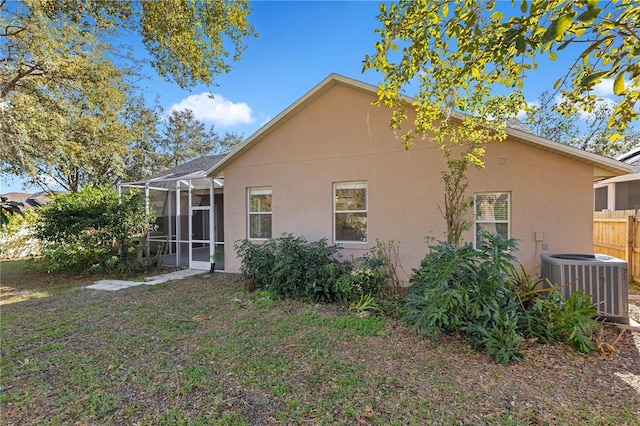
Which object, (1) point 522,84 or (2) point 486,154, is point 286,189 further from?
(1) point 522,84

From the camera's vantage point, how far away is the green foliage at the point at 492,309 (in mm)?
3959

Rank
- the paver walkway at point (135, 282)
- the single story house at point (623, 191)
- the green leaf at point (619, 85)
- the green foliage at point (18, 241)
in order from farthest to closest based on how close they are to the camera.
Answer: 1. the green foliage at point (18, 241)
2. the single story house at point (623, 191)
3. the paver walkway at point (135, 282)
4. the green leaf at point (619, 85)

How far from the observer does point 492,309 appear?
393cm

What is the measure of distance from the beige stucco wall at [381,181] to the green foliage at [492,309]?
212 cm

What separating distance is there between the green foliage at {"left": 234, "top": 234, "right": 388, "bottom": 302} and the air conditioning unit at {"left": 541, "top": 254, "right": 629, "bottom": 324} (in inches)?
119

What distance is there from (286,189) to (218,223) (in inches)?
195

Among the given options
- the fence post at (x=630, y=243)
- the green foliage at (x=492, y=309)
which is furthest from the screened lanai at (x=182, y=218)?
the fence post at (x=630, y=243)

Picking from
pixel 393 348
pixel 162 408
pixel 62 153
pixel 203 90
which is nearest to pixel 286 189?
pixel 203 90

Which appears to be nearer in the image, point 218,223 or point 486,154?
point 486,154

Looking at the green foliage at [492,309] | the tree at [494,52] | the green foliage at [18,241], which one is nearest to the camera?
the tree at [494,52]

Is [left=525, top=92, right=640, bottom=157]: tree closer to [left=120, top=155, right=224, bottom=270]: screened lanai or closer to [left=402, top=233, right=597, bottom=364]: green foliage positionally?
[left=402, top=233, right=597, bottom=364]: green foliage

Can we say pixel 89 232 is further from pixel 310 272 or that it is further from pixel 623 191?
pixel 623 191

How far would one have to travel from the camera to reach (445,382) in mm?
3328

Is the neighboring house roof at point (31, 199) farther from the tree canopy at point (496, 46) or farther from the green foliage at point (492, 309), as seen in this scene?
the green foliage at point (492, 309)
